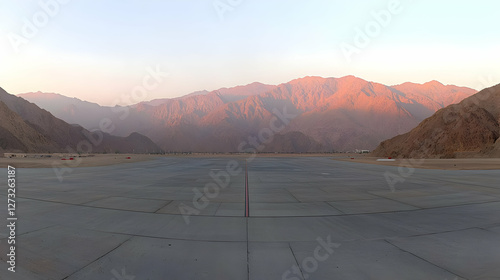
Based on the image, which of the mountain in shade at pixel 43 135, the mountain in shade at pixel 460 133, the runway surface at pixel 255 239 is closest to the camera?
the runway surface at pixel 255 239

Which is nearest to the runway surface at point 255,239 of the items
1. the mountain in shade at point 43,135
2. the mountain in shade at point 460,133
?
the mountain in shade at point 460,133

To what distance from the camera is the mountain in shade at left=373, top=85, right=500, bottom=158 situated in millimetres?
67562

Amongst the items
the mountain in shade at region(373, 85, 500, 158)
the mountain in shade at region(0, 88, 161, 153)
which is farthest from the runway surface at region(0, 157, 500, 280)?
the mountain in shade at region(0, 88, 161, 153)

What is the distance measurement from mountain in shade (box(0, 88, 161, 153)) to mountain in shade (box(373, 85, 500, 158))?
137 meters

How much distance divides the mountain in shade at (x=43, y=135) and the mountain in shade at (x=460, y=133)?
137 metres

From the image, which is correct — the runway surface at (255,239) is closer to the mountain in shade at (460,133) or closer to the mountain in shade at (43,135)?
the mountain in shade at (460,133)

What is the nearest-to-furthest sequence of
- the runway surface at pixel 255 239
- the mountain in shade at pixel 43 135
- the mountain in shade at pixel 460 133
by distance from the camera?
1. the runway surface at pixel 255 239
2. the mountain in shade at pixel 460 133
3. the mountain in shade at pixel 43 135

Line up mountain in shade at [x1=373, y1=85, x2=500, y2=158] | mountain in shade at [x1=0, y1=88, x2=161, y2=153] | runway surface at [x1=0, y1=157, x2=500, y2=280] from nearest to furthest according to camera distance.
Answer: runway surface at [x1=0, y1=157, x2=500, y2=280] < mountain in shade at [x1=373, y1=85, x2=500, y2=158] < mountain in shade at [x1=0, y1=88, x2=161, y2=153]

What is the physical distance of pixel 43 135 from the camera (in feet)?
399

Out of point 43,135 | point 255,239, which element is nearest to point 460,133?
point 255,239

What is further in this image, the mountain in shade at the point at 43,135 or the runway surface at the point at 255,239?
the mountain in shade at the point at 43,135

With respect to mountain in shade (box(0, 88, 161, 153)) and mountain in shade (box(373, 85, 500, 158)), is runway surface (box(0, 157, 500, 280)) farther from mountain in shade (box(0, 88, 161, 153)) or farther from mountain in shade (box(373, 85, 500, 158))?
mountain in shade (box(0, 88, 161, 153))

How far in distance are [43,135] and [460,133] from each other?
16279 cm

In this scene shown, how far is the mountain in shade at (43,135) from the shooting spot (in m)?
102
